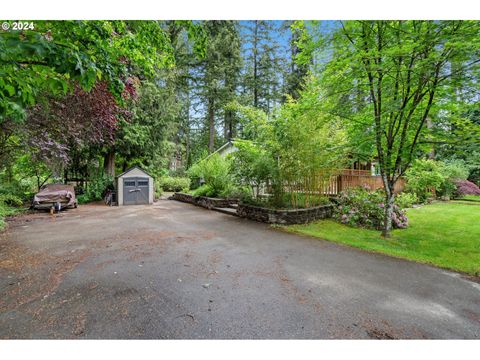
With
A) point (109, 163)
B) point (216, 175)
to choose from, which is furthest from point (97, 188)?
point (216, 175)

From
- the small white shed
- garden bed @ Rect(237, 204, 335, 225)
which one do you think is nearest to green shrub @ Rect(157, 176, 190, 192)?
the small white shed

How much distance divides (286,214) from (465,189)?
42.4 feet

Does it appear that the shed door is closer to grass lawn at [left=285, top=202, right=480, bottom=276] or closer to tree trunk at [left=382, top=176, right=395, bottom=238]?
grass lawn at [left=285, top=202, right=480, bottom=276]

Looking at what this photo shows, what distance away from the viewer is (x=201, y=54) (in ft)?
13.5

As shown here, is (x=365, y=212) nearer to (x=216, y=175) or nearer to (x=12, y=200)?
(x=216, y=175)

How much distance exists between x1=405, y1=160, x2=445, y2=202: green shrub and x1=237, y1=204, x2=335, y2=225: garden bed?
6141mm

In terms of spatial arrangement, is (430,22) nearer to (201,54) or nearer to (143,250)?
(201,54)

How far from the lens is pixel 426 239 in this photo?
5.13 m

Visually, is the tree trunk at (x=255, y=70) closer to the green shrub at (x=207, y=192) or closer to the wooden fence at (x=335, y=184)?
the green shrub at (x=207, y=192)

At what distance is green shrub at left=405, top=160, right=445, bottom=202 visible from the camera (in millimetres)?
10508

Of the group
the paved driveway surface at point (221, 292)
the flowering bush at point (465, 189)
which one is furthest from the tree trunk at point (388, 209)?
the flowering bush at point (465, 189)
